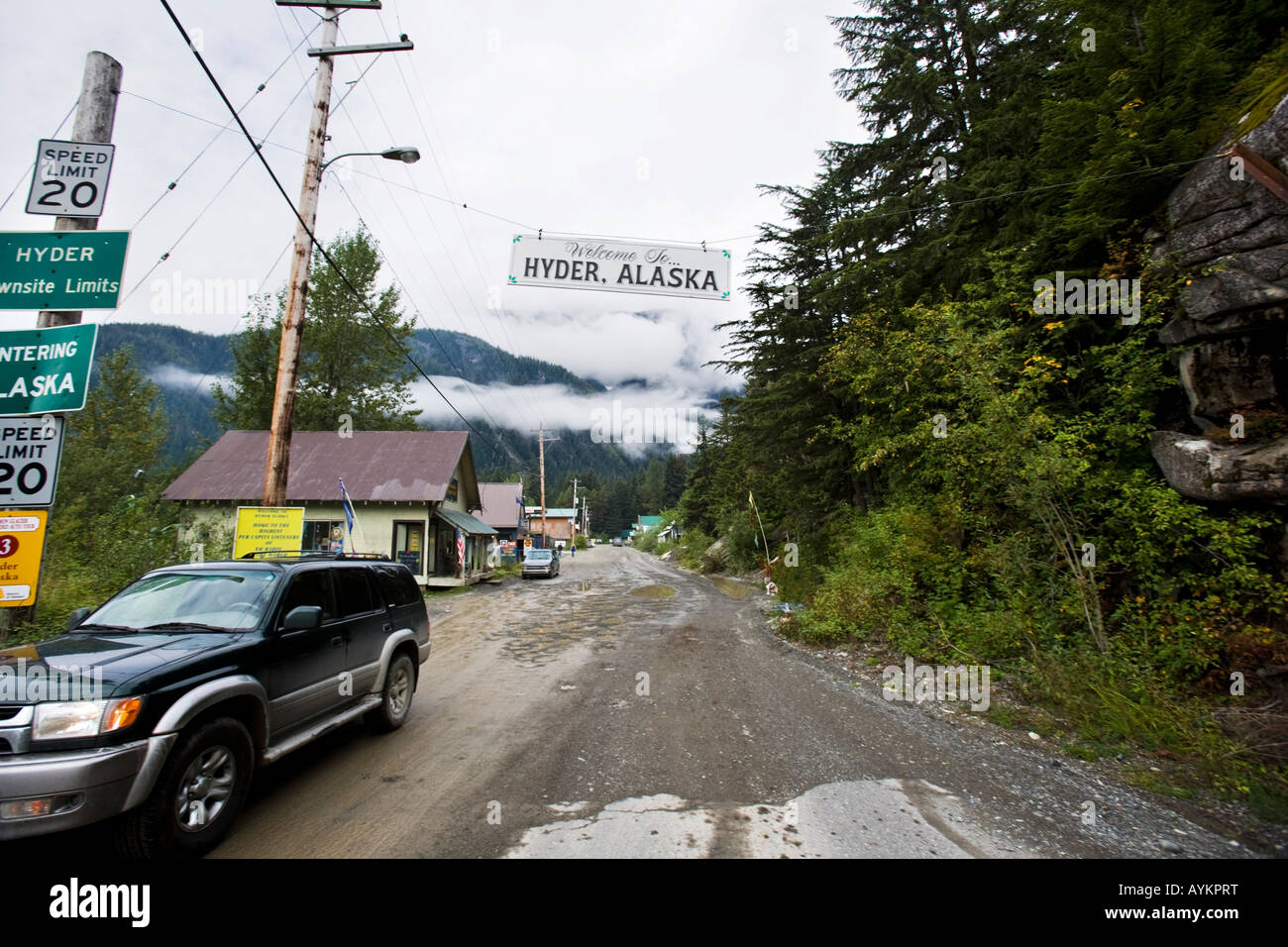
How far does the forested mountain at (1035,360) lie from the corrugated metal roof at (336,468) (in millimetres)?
15484

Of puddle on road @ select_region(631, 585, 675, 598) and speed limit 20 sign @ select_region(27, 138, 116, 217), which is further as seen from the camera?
puddle on road @ select_region(631, 585, 675, 598)

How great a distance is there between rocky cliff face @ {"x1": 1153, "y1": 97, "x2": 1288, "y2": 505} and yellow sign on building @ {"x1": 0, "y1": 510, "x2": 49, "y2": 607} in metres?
12.4

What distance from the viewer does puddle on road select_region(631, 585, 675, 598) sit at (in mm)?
20516

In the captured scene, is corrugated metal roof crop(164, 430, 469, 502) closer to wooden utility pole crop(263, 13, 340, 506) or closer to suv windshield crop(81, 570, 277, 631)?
wooden utility pole crop(263, 13, 340, 506)

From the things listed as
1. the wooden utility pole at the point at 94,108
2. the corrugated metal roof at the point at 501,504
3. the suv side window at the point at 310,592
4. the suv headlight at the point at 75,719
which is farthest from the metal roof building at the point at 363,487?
the suv headlight at the point at 75,719

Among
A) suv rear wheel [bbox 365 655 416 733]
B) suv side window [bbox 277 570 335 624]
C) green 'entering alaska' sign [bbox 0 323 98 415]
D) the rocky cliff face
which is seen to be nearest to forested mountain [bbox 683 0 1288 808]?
the rocky cliff face

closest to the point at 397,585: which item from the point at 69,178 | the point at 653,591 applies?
the point at 69,178

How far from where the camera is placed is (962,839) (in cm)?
352

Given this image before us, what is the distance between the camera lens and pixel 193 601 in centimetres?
427
